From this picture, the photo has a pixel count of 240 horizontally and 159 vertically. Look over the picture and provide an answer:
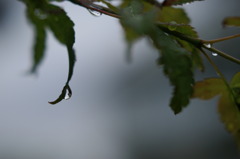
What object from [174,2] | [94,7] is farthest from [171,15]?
[94,7]

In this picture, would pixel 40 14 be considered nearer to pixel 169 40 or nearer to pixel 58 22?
pixel 58 22

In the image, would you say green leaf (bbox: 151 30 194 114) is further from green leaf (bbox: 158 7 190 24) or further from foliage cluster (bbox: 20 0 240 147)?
green leaf (bbox: 158 7 190 24)

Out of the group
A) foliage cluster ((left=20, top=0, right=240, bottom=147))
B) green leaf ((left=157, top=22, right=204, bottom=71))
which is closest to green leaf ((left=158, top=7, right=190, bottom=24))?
foliage cluster ((left=20, top=0, right=240, bottom=147))

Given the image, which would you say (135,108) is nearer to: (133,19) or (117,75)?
(117,75)

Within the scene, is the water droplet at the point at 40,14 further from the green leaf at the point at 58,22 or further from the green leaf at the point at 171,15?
the green leaf at the point at 171,15

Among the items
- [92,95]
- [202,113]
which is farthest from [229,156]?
[92,95]

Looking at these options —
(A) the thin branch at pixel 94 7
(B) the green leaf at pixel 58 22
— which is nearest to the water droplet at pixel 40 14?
(B) the green leaf at pixel 58 22

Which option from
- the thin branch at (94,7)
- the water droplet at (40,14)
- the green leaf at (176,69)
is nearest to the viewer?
the green leaf at (176,69)

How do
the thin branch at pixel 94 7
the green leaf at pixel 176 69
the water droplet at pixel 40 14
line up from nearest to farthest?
the green leaf at pixel 176 69
the thin branch at pixel 94 7
the water droplet at pixel 40 14
